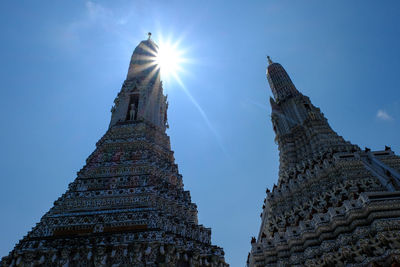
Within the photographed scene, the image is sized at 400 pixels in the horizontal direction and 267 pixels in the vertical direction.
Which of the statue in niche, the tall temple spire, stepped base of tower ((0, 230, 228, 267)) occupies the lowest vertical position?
stepped base of tower ((0, 230, 228, 267))

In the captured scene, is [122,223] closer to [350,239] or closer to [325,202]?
[350,239]

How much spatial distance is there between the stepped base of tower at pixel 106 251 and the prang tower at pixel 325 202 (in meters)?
4.34

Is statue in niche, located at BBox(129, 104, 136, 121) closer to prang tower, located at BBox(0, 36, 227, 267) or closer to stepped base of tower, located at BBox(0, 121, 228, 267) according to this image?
prang tower, located at BBox(0, 36, 227, 267)

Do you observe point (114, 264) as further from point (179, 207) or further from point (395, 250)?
point (395, 250)

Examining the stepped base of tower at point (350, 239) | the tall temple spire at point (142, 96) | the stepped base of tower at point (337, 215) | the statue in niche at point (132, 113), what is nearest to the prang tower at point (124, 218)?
the statue in niche at point (132, 113)

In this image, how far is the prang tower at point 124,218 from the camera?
1039cm

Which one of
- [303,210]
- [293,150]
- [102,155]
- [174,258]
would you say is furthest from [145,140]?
[293,150]

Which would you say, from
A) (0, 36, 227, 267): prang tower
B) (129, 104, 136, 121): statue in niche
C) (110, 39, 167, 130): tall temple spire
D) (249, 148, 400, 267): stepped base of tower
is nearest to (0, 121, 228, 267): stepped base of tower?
(0, 36, 227, 267): prang tower

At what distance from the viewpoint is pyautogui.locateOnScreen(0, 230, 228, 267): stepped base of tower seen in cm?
1022

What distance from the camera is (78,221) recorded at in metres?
11.9

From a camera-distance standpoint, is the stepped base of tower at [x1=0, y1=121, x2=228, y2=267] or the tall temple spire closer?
the stepped base of tower at [x1=0, y1=121, x2=228, y2=267]

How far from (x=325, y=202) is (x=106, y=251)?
10405 mm

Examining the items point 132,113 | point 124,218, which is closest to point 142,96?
point 132,113

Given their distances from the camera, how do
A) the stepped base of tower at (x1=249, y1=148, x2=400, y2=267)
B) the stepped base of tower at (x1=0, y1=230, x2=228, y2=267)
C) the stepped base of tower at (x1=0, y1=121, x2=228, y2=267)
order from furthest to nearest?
1. the stepped base of tower at (x1=249, y1=148, x2=400, y2=267)
2. the stepped base of tower at (x1=0, y1=121, x2=228, y2=267)
3. the stepped base of tower at (x1=0, y1=230, x2=228, y2=267)
